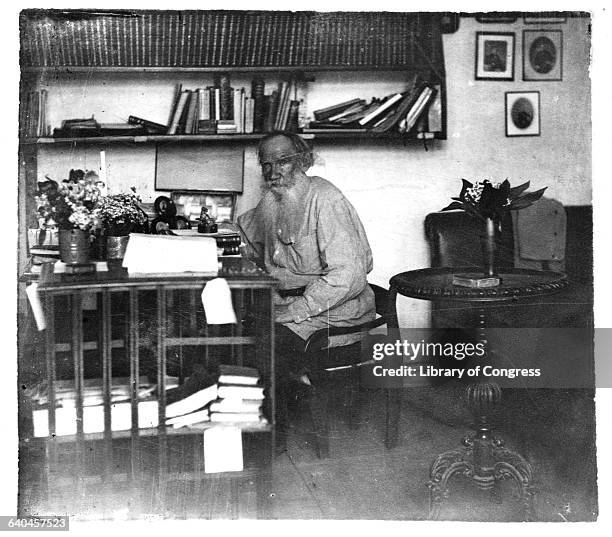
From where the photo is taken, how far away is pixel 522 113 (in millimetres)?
3461

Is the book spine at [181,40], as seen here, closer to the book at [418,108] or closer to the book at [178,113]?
the book at [178,113]

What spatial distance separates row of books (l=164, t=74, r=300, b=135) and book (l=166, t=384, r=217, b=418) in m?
1.39

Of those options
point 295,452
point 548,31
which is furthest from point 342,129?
point 295,452

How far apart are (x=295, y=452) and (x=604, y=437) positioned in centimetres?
129

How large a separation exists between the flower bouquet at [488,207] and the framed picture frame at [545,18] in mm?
682

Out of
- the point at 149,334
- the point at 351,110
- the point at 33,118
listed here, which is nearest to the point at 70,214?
the point at 33,118

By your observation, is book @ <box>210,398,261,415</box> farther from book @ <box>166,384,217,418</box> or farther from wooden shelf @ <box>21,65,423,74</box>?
wooden shelf @ <box>21,65,423,74</box>

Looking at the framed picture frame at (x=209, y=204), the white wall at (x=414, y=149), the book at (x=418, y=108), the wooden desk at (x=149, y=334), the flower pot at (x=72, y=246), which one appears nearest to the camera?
the wooden desk at (x=149, y=334)

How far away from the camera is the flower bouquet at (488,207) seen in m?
3.05

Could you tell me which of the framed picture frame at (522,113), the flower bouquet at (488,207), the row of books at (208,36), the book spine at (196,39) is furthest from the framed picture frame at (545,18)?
the book spine at (196,39)

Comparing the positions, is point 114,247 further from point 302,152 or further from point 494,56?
point 494,56

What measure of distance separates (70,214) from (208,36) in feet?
3.06
